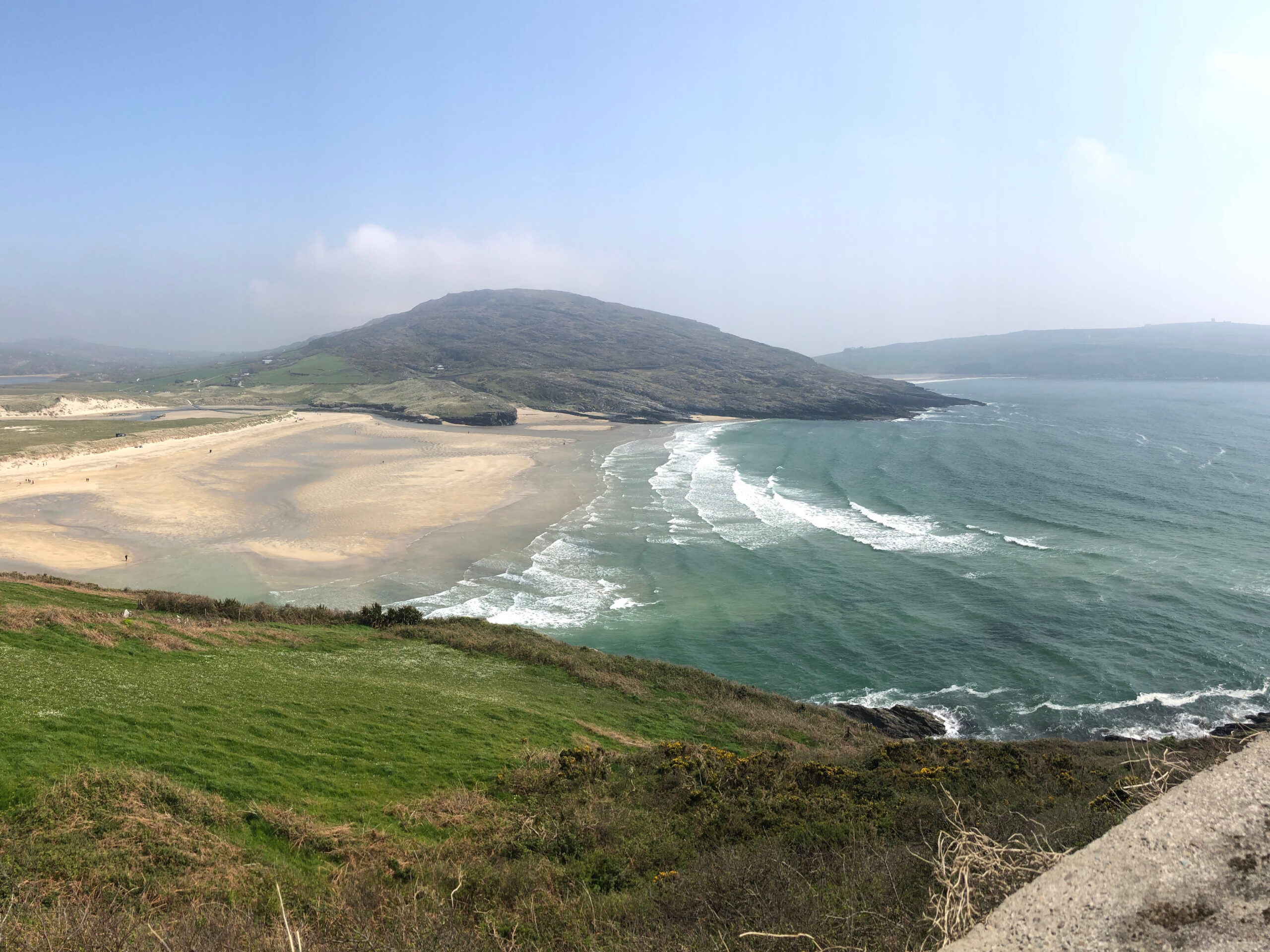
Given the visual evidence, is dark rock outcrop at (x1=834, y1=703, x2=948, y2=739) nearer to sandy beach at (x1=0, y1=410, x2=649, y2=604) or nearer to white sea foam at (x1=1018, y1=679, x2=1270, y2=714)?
white sea foam at (x1=1018, y1=679, x2=1270, y2=714)

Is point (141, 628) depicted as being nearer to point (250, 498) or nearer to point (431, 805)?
point (431, 805)

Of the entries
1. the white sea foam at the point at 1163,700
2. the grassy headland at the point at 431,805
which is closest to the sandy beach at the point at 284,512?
the grassy headland at the point at 431,805

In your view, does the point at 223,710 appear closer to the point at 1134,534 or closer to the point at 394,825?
the point at 394,825

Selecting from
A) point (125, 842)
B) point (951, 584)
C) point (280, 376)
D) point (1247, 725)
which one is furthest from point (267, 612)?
point (280, 376)

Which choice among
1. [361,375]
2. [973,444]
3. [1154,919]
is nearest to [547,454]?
[973,444]

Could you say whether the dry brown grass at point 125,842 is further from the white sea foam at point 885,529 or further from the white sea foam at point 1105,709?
the white sea foam at point 885,529

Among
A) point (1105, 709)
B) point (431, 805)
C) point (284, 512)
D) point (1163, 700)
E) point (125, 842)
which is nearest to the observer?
point (125, 842)

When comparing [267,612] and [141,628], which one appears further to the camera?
[267,612]
